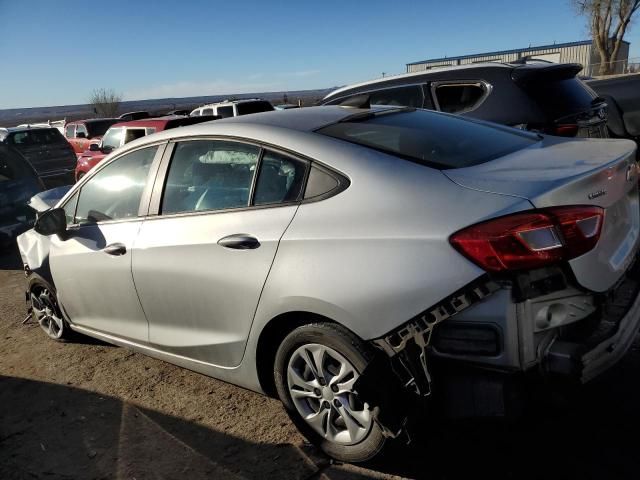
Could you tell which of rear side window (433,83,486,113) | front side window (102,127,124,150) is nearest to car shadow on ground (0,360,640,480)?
rear side window (433,83,486,113)

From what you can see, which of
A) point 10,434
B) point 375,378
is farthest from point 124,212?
point 375,378

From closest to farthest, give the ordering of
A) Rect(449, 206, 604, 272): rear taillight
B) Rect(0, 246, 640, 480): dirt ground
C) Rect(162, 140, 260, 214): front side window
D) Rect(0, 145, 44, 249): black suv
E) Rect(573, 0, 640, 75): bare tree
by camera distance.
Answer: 1. Rect(449, 206, 604, 272): rear taillight
2. Rect(0, 246, 640, 480): dirt ground
3. Rect(162, 140, 260, 214): front side window
4. Rect(0, 145, 44, 249): black suv
5. Rect(573, 0, 640, 75): bare tree

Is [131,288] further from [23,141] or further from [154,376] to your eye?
[23,141]

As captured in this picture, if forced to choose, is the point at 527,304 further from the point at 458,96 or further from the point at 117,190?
the point at 458,96

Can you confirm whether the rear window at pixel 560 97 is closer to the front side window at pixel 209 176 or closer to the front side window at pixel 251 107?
the front side window at pixel 209 176

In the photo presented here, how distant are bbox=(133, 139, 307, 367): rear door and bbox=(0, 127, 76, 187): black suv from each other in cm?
1090

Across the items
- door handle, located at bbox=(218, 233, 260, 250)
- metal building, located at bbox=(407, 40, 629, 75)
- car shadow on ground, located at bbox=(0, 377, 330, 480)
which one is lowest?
car shadow on ground, located at bbox=(0, 377, 330, 480)

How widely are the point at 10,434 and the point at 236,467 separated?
4.89 feet

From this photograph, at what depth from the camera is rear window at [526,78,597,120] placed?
492 cm

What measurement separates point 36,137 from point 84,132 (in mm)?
3250

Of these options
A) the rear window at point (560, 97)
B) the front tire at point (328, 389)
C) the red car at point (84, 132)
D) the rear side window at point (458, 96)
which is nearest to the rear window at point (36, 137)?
the red car at point (84, 132)

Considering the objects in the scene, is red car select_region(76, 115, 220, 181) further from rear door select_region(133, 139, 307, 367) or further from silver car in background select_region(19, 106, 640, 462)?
rear door select_region(133, 139, 307, 367)

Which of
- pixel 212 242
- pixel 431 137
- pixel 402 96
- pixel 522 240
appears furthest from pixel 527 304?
pixel 402 96

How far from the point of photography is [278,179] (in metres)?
2.69
